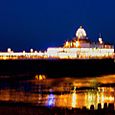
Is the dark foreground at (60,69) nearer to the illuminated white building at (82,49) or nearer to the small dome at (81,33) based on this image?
the illuminated white building at (82,49)

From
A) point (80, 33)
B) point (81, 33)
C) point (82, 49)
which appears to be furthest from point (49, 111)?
point (81, 33)

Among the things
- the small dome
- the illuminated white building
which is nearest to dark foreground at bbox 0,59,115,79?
the illuminated white building

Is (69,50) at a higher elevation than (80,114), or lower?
higher

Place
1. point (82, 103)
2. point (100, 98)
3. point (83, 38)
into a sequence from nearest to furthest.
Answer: point (82, 103), point (100, 98), point (83, 38)

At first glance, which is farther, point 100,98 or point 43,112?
point 100,98

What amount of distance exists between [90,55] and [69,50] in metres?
7.90

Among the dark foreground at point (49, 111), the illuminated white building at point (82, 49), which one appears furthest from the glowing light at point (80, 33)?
the dark foreground at point (49, 111)

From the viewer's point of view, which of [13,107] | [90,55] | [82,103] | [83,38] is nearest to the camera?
[13,107]

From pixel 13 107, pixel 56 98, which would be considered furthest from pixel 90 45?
pixel 13 107

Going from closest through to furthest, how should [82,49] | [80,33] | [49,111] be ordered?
[49,111]
[82,49]
[80,33]

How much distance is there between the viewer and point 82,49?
499ft

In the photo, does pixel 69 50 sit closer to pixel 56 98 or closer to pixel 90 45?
pixel 90 45

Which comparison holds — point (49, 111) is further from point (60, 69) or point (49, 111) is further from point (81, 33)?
point (81, 33)

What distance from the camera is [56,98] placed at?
2958cm
